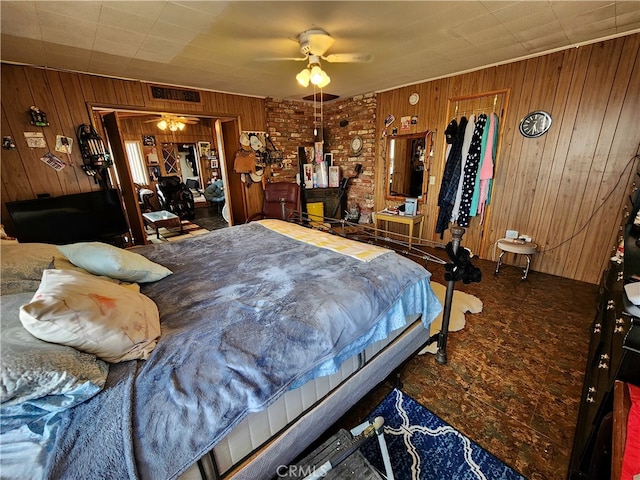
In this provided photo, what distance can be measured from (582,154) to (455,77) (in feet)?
5.86

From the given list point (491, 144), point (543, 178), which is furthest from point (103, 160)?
point (543, 178)

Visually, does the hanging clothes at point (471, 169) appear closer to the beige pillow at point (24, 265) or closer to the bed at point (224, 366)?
the bed at point (224, 366)

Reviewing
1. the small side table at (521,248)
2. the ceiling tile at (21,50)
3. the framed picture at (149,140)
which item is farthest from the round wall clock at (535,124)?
the framed picture at (149,140)

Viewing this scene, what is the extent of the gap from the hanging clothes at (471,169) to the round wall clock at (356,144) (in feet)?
6.37

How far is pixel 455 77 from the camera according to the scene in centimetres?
353

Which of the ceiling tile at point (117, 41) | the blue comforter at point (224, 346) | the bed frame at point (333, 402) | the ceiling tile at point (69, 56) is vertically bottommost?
the bed frame at point (333, 402)

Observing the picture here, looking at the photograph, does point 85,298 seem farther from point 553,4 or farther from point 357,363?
point 553,4

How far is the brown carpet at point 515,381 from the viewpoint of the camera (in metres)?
1.41

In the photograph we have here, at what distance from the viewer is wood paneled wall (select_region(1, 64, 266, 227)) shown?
108 inches

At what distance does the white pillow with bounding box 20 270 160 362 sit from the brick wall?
4.16 m

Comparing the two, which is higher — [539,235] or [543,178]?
[543,178]

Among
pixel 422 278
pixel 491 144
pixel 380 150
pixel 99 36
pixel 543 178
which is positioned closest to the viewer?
pixel 422 278

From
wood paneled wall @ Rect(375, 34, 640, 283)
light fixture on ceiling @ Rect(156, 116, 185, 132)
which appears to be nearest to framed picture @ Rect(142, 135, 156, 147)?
light fixture on ceiling @ Rect(156, 116, 185, 132)

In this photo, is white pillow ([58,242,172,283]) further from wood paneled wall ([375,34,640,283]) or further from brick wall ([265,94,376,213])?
wood paneled wall ([375,34,640,283])
